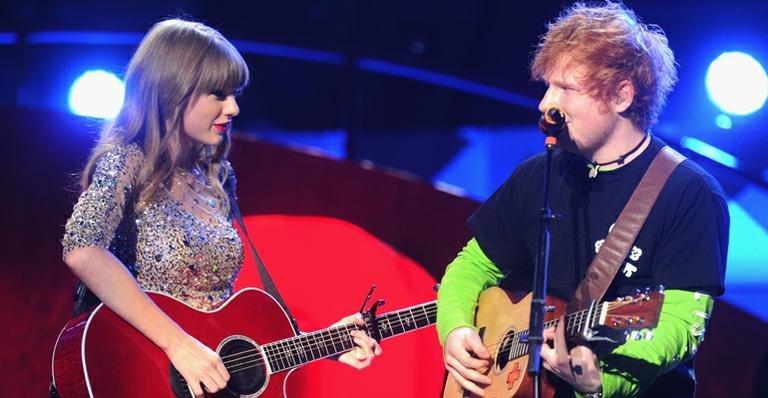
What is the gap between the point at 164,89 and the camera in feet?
11.4

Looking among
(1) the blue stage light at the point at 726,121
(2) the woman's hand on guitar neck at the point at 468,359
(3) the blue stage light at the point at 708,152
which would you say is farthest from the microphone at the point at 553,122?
(1) the blue stage light at the point at 726,121

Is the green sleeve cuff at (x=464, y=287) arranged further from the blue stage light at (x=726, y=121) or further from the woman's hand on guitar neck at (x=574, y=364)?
the blue stage light at (x=726, y=121)

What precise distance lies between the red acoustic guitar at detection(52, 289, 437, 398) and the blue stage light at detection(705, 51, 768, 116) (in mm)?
3297

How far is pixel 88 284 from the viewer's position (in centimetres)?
325

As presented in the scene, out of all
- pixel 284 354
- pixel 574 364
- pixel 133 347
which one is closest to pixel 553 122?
pixel 574 364

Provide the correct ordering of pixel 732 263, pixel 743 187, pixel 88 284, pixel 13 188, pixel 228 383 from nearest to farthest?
pixel 88 284, pixel 228 383, pixel 13 188, pixel 743 187, pixel 732 263

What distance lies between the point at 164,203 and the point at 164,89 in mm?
415

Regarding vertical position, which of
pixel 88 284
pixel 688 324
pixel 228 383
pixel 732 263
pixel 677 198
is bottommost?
pixel 732 263

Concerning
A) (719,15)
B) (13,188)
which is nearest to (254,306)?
(13,188)

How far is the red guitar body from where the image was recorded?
321 centimetres

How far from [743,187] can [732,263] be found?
2061 millimetres

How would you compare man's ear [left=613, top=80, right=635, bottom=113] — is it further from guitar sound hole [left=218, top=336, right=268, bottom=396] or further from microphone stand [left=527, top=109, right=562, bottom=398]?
guitar sound hole [left=218, top=336, right=268, bottom=396]

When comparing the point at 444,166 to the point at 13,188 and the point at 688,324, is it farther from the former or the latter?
the point at 688,324

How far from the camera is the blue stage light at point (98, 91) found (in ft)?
19.3
